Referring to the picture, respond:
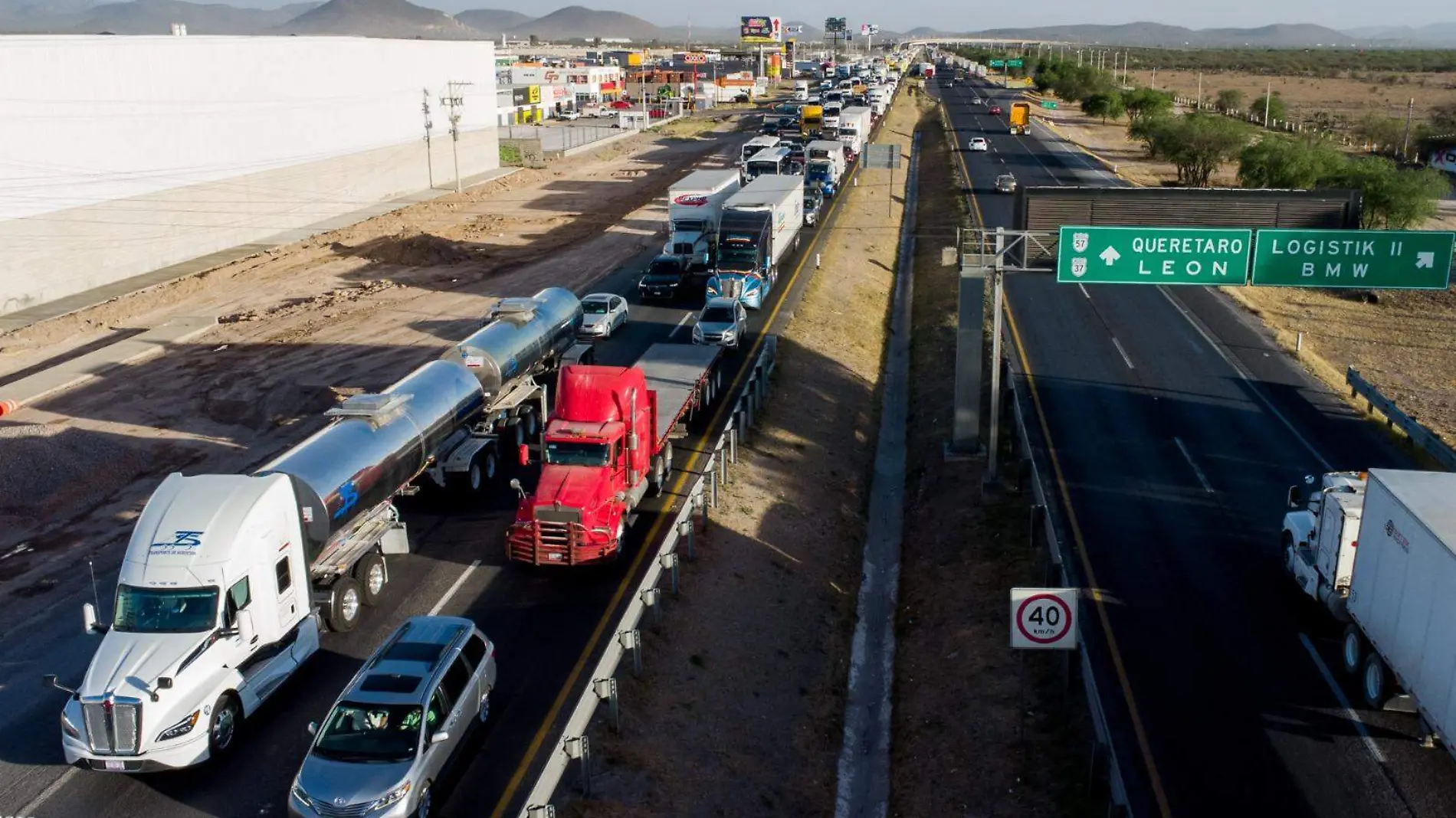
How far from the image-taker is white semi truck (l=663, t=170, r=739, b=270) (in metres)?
50.2

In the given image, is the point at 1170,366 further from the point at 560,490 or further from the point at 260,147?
the point at 260,147

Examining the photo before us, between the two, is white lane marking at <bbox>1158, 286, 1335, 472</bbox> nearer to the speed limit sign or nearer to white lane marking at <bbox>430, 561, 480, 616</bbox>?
the speed limit sign

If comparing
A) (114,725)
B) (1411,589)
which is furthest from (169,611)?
(1411,589)

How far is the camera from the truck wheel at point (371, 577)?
20.9 meters

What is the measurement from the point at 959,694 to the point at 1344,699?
19.2 feet

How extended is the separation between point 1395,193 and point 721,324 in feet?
122

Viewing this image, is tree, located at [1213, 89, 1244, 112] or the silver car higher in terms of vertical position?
tree, located at [1213, 89, 1244, 112]

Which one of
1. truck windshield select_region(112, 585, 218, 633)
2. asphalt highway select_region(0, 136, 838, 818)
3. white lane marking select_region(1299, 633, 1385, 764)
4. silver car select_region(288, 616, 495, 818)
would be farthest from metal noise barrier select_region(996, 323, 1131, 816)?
truck windshield select_region(112, 585, 218, 633)

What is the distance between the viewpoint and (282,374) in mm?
37156

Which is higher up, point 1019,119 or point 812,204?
point 1019,119

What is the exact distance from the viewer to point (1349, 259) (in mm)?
25656

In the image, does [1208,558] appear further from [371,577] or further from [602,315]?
[602,315]

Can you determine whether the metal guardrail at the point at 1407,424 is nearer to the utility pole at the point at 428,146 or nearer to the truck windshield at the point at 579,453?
the truck windshield at the point at 579,453

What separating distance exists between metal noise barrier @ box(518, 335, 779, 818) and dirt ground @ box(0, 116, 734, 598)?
11.7 m
